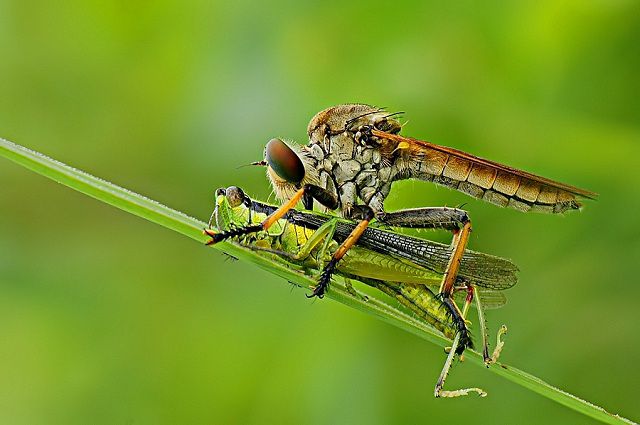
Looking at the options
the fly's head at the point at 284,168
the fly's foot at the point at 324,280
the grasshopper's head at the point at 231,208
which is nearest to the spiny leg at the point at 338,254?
the fly's foot at the point at 324,280

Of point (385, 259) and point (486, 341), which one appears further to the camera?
point (385, 259)

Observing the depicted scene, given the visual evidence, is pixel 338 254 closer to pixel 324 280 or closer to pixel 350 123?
pixel 324 280

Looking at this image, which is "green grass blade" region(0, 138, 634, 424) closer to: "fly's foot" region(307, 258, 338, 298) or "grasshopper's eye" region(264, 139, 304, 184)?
"fly's foot" region(307, 258, 338, 298)

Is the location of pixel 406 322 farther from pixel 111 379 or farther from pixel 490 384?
pixel 111 379

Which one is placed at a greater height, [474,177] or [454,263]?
[474,177]

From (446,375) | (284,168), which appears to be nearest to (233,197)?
(284,168)

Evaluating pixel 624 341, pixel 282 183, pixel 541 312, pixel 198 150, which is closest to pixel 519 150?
pixel 541 312

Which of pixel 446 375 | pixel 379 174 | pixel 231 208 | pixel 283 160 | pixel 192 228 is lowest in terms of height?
pixel 446 375
